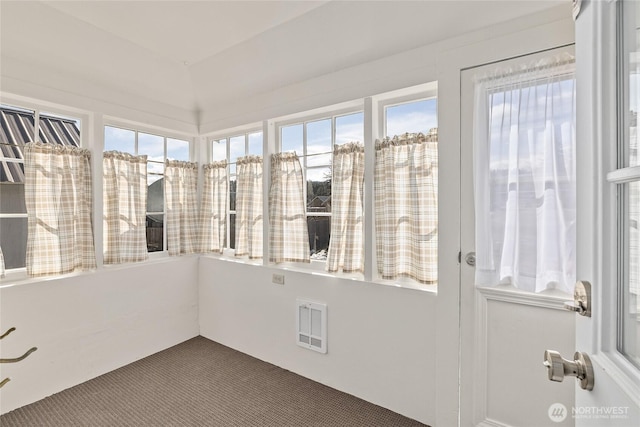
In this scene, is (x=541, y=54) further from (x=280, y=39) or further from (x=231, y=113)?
(x=231, y=113)

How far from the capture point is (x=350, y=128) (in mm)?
2459

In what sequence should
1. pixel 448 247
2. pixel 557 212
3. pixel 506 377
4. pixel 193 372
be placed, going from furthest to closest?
pixel 193 372, pixel 448 247, pixel 506 377, pixel 557 212

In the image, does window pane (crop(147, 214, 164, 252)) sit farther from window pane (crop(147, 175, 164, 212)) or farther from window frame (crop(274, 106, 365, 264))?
window frame (crop(274, 106, 365, 264))

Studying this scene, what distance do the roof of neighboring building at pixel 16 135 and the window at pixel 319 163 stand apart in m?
1.88

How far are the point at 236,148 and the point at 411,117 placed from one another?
186 centimetres

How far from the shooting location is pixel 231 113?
10.2ft

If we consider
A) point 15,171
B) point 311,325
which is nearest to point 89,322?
point 15,171

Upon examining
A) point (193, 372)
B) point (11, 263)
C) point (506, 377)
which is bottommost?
point (193, 372)

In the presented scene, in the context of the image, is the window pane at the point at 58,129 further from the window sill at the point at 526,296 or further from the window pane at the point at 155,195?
the window sill at the point at 526,296

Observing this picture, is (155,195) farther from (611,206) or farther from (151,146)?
(611,206)

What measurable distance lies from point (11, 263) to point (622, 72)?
3.34 meters

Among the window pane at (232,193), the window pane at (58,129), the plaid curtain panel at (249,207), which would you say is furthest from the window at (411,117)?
the window pane at (58,129)

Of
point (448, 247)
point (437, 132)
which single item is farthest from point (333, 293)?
point (437, 132)

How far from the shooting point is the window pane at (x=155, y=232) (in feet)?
10.2
